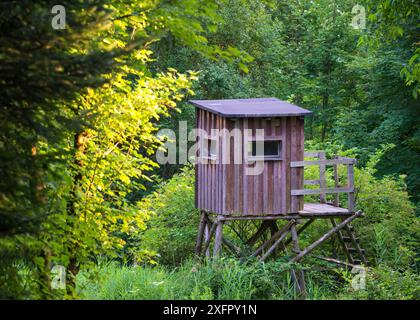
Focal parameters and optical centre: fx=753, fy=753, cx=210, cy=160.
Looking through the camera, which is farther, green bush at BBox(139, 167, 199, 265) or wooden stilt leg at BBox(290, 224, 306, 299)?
green bush at BBox(139, 167, 199, 265)

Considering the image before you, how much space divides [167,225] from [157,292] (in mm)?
8807

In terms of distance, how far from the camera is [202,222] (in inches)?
685

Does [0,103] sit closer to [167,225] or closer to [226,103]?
[226,103]

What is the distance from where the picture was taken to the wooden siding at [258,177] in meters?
15.7

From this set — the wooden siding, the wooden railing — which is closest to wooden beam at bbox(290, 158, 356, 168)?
the wooden railing

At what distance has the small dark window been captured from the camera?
15828 mm

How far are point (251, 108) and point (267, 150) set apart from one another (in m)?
0.97

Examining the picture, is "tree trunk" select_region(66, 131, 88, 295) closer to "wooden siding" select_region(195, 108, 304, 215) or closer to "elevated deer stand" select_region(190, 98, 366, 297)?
"elevated deer stand" select_region(190, 98, 366, 297)

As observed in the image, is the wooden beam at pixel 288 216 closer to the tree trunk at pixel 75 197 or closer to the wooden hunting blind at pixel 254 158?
the wooden hunting blind at pixel 254 158

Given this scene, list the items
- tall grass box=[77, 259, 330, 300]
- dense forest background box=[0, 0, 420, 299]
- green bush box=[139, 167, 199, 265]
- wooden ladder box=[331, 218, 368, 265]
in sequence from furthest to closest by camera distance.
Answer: green bush box=[139, 167, 199, 265] → wooden ladder box=[331, 218, 368, 265] → tall grass box=[77, 259, 330, 300] → dense forest background box=[0, 0, 420, 299]

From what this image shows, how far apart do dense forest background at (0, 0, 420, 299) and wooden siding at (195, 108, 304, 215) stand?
143 centimetres

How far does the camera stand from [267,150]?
15977mm

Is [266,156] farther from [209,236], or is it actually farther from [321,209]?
[209,236]

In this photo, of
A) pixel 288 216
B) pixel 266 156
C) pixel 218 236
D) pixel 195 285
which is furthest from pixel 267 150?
pixel 195 285
